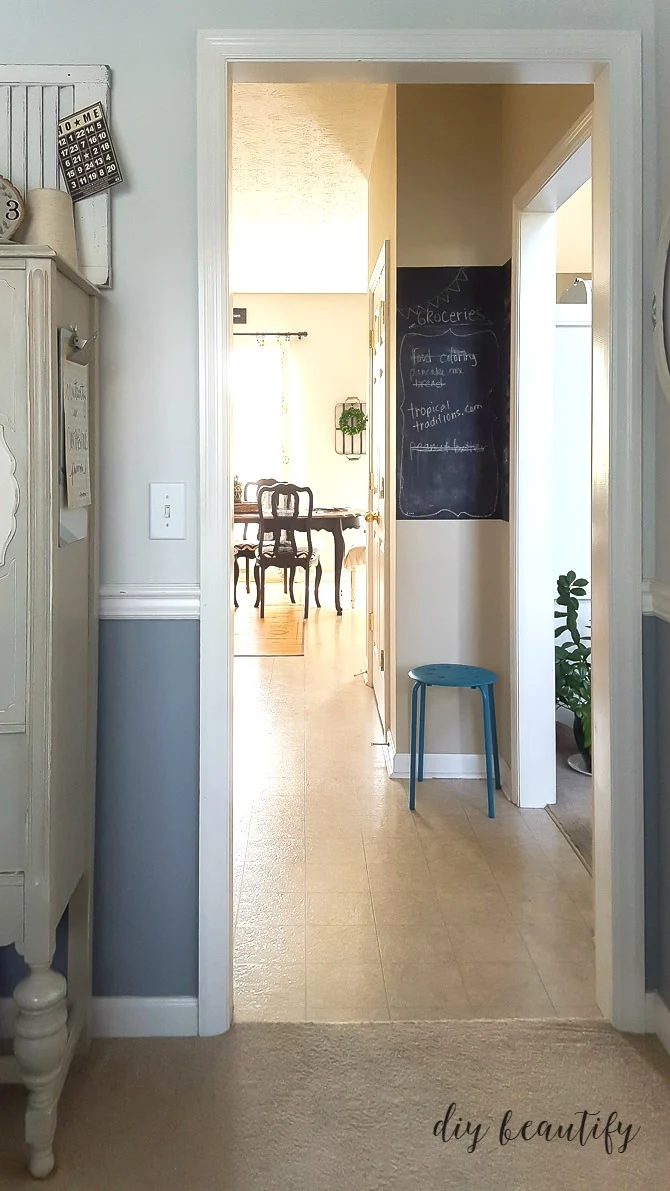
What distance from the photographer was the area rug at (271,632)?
6816 millimetres

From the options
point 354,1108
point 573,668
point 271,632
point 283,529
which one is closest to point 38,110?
point 354,1108

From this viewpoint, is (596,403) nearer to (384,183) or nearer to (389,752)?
(389,752)

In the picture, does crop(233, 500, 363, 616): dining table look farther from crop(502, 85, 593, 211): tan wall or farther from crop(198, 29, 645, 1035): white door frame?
crop(198, 29, 645, 1035): white door frame

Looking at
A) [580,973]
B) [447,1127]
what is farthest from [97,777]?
[580,973]

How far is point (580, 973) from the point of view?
8.11 ft

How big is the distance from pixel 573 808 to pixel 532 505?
111 centimetres

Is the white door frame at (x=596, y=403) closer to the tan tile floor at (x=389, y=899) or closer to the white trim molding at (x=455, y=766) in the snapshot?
the tan tile floor at (x=389, y=899)

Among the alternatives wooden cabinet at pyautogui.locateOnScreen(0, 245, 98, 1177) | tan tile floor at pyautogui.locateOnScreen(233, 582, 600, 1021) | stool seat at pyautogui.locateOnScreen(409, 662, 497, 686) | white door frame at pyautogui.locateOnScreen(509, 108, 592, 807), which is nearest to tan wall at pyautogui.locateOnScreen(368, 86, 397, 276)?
white door frame at pyautogui.locateOnScreen(509, 108, 592, 807)

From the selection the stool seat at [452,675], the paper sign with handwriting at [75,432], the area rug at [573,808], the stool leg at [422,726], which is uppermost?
the paper sign with handwriting at [75,432]

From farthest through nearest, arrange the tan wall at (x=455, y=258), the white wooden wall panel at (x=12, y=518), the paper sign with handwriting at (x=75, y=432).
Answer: the tan wall at (x=455, y=258)
the paper sign with handwriting at (x=75, y=432)
the white wooden wall panel at (x=12, y=518)

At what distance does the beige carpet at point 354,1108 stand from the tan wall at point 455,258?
1.85 m

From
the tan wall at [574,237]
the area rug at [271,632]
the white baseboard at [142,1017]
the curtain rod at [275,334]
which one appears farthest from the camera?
the curtain rod at [275,334]

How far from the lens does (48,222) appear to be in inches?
77.9

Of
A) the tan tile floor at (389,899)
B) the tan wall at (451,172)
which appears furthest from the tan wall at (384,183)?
the tan tile floor at (389,899)
